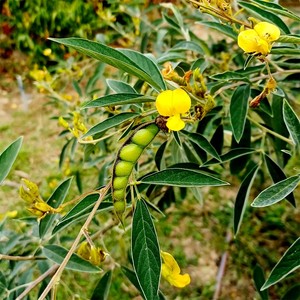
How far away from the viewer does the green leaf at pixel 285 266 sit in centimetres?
69

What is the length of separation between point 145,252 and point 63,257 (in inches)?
13.8

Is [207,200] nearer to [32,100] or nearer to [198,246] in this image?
[198,246]

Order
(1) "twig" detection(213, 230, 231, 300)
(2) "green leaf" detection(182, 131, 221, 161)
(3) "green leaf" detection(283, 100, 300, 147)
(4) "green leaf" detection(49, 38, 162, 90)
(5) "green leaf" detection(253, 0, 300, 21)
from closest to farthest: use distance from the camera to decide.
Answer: (4) "green leaf" detection(49, 38, 162, 90) < (5) "green leaf" detection(253, 0, 300, 21) < (3) "green leaf" detection(283, 100, 300, 147) < (2) "green leaf" detection(182, 131, 221, 161) < (1) "twig" detection(213, 230, 231, 300)

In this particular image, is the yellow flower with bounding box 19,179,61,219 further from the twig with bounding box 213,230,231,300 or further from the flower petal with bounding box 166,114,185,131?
the twig with bounding box 213,230,231,300

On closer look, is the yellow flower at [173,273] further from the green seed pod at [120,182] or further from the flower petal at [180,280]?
the green seed pod at [120,182]

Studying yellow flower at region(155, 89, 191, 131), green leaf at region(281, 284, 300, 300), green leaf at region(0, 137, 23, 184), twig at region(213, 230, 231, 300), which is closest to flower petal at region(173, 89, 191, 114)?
yellow flower at region(155, 89, 191, 131)

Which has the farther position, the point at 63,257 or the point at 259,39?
the point at 63,257

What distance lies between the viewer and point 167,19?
1.38 metres

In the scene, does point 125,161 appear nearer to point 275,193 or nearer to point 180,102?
point 180,102

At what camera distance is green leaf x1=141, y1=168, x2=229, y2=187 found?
2.41 ft

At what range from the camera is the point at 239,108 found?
94 centimetres

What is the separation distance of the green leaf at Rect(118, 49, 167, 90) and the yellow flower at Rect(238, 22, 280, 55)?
13cm

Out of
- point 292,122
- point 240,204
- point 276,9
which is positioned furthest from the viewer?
point 240,204

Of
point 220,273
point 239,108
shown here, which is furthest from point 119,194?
point 220,273
